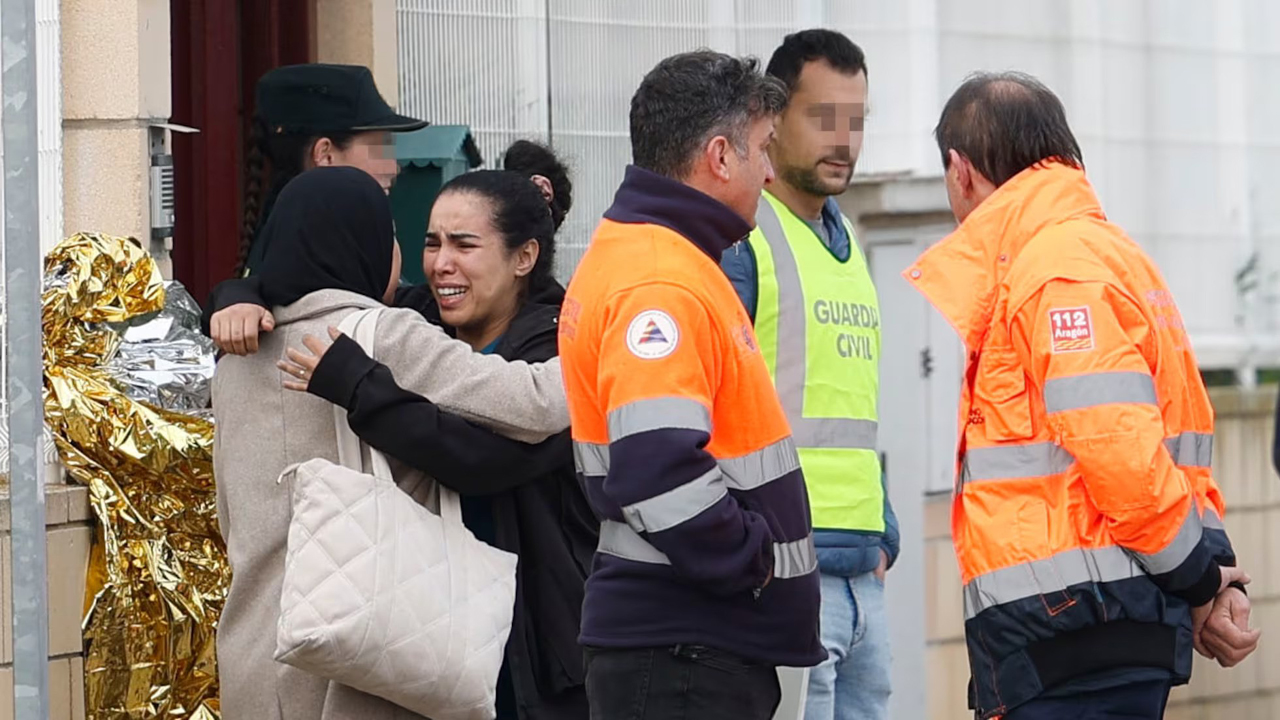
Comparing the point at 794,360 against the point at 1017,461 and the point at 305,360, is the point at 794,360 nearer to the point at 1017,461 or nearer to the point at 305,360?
the point at 1017,461

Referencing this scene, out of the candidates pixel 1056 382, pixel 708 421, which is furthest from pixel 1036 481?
pixel 708 421

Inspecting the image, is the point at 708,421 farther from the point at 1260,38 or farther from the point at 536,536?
the point at 1260,38

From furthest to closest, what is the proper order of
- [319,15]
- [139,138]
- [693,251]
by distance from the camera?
[319,15] → [139,138] → [693,251]

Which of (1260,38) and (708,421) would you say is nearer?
(708,421)

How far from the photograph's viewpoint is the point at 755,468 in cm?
343

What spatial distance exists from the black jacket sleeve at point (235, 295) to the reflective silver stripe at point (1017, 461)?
143cm

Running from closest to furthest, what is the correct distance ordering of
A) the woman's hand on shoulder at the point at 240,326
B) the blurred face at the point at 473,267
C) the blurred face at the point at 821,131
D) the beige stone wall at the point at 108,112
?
the woman's hand on shoulder at the point at 240,326 → the blurred face at the point at 473,267 → the blurred face at the point at 821,131 → the beige stone wall at the point at 108,112

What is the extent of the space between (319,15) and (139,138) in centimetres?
118

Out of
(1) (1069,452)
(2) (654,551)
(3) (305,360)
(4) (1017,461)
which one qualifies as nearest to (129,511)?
(3) (305,360)

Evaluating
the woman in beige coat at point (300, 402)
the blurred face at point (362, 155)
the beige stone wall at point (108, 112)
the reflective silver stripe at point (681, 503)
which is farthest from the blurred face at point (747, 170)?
the beige stone wall at point (108, 112)

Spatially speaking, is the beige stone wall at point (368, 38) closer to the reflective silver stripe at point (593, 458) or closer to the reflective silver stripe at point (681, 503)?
the reflective silver stripe at point (593, 458)

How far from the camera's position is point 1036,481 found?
3.69 meters

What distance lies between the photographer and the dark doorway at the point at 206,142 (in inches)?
246

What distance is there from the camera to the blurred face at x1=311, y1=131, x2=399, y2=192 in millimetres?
4980
